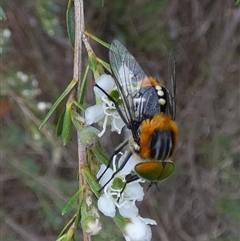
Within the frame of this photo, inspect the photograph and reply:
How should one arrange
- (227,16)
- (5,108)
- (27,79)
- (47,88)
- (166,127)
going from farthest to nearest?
(227,16) < (47,88) < (5,108) < (27,79) < (166,127)

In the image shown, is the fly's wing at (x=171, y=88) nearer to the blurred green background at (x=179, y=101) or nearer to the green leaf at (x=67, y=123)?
the green leaf at (x=67, y=123)

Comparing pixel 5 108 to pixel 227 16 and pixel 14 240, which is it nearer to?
pixel 14 240

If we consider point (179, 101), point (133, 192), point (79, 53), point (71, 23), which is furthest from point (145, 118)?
point (179, 101)

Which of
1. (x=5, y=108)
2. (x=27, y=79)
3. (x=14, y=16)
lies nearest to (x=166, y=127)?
(x=27, y=79)

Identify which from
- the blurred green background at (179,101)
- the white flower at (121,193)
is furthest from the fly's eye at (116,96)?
the blurred green background at (179,101)

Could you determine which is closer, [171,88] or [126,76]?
[126,76]

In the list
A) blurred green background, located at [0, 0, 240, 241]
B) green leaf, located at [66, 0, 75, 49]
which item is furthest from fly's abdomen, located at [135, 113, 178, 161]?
blurred green background, located at [0, 0, 240, 241]

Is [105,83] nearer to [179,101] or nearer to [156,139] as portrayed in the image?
[156,139]
